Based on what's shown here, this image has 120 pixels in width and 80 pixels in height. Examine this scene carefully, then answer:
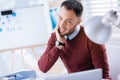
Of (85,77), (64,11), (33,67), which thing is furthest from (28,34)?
(85,77)

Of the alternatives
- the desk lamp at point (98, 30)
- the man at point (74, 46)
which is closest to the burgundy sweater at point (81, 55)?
the man at point (74, 46)

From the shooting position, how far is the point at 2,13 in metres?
2.00

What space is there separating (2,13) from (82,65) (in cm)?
89

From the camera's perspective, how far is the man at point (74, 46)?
1439mm

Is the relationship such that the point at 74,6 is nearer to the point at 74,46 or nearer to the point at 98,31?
the point at 74,46

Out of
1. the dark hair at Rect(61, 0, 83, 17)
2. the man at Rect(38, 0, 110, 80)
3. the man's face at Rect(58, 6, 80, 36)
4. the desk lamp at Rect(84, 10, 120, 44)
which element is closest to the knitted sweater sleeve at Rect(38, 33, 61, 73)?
the man at Rect(38, 0, 110, 80)

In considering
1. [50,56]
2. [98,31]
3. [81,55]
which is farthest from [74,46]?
[98,31]

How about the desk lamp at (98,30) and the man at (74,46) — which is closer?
the desk lamp at (98,30)

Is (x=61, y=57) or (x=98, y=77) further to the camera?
(x=61, y=57)

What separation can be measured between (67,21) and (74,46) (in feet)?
0.56

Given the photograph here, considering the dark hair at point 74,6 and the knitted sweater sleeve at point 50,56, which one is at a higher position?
the dark hair at point 74,6

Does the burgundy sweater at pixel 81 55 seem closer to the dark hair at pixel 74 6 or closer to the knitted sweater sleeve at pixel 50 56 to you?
the knitted sweater sleeve at pixel 50 56

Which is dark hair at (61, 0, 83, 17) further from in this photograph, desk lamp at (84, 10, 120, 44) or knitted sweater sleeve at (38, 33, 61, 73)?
desk lamp at (84, 10, 120, 44)

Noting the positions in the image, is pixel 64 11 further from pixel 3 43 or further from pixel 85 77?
pixel 3 43
